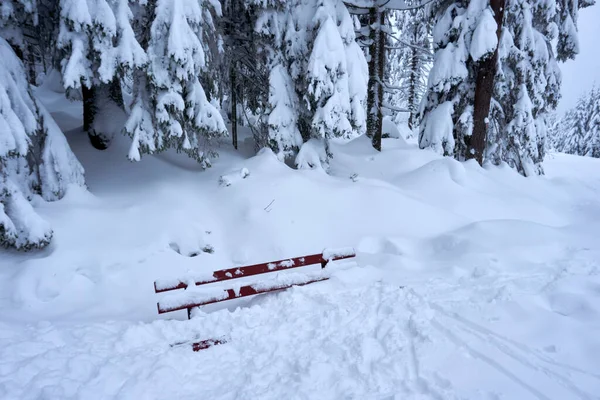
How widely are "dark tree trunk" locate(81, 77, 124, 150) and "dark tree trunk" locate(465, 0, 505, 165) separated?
33.3 feet

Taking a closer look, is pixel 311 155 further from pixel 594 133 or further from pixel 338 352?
pixel 594 133

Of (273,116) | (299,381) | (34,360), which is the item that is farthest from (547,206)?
(34,360)

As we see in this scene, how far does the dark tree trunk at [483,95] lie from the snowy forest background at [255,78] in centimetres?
3

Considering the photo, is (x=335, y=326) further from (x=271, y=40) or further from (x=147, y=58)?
(x=271, y=40)

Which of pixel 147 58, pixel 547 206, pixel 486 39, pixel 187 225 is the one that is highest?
pixel 486 39

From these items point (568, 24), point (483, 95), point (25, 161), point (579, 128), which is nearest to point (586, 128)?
point (579, 128)

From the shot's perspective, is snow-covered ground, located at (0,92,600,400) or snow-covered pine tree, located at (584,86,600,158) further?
snow-covered pine tree, located at (584,86,600,158)

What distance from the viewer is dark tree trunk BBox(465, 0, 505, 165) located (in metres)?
9.71

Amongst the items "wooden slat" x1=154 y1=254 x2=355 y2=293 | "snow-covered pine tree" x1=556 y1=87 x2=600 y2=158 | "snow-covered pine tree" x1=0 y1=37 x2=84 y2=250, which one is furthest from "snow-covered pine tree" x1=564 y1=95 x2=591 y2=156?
"snow-covered pine tree" x1=0 y1=37 x2=84 y2=250

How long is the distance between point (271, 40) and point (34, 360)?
8.34 metres

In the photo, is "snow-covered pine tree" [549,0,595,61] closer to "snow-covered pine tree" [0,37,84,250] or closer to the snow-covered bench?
the snow-covered bench

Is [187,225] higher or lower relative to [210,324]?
higher

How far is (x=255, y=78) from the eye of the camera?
10008 millimetres

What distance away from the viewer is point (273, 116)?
28.8ft
